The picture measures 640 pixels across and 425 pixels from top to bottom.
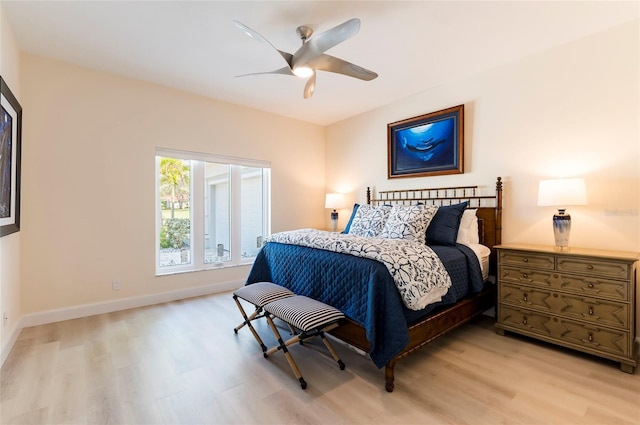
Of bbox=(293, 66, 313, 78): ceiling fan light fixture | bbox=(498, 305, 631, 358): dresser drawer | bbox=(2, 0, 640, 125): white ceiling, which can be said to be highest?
bbox=(2, 0, 640, 125): white ceiling

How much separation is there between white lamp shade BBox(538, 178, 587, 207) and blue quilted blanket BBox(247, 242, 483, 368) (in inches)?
30.7

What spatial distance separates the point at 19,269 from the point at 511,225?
4.94 metres

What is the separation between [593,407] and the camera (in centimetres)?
175

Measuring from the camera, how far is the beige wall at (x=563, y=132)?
2.46 m

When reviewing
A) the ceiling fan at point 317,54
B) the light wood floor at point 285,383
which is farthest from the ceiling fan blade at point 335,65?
the light wood floor at point 285,383

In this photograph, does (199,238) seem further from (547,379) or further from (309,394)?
(547,379)

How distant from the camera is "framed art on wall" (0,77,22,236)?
2.19 meters

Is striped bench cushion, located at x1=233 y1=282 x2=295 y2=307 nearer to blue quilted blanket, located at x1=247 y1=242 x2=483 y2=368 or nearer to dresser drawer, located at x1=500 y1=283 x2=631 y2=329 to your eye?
blue quilted blanket, located at x1=247 y1=242 x2=483 y2=368

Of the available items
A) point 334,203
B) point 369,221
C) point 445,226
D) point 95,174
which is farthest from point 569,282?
point 95,174

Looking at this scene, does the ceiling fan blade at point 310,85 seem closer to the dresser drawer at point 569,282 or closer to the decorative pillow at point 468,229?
the decorative pillow at point 468,229

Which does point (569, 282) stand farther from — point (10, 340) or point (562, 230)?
point (10, 340)

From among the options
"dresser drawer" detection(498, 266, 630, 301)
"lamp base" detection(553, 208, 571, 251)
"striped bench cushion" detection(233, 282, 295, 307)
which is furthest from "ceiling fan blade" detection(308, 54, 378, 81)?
"dresser drawer" detection(498, 266, 630, 301)

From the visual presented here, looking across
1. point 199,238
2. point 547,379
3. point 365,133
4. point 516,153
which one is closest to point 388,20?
point 516,153

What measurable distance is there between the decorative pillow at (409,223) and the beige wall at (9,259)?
3.26 meters
